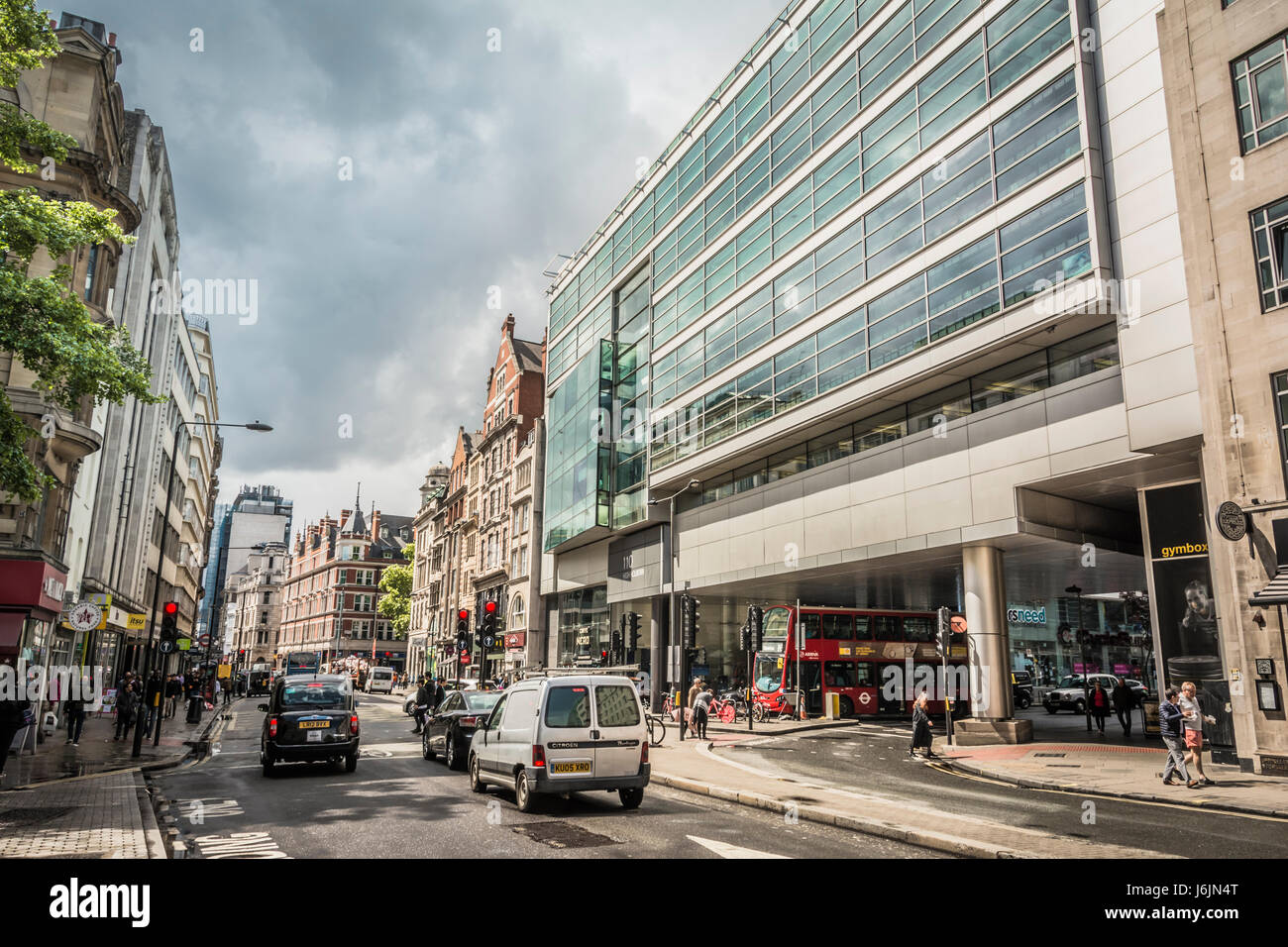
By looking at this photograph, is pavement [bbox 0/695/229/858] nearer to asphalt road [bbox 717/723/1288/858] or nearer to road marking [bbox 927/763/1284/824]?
asphalt road [bbox 717/723/1288/858]

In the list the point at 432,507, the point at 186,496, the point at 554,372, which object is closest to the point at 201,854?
the point at 554,372

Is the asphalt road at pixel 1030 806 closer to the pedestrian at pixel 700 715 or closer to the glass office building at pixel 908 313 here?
the pedestrian at pixel 700 715

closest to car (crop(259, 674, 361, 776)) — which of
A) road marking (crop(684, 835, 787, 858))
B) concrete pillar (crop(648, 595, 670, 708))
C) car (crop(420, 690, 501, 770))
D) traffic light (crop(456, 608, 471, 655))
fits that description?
car (crop(420, 690, 501, 770))

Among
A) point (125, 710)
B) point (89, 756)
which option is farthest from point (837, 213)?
point (125, 710)

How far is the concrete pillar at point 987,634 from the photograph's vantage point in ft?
79.0

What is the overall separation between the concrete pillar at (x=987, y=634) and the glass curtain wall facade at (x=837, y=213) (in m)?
7.09

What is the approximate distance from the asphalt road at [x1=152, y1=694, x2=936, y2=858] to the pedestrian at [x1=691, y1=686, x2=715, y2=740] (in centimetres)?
1092

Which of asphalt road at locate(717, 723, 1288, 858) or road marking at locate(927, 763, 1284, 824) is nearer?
asphalt road at locate(717, 723, 1288, 858)

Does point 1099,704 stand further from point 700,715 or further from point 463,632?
point 463,632

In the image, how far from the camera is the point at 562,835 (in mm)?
9586

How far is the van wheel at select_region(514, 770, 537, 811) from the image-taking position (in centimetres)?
1150

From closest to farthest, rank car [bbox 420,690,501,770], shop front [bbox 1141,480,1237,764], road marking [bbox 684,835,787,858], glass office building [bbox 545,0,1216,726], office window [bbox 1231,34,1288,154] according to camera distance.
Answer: road marking [bbox 684,835,787,858] < car [bbox 420,690,501,770] < office window [bbox 1231,34,1288,154] < shop front [bbox 1141,480,1237,764] < glass office building [bbox 545,0,1216,726]

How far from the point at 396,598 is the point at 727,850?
324ft
